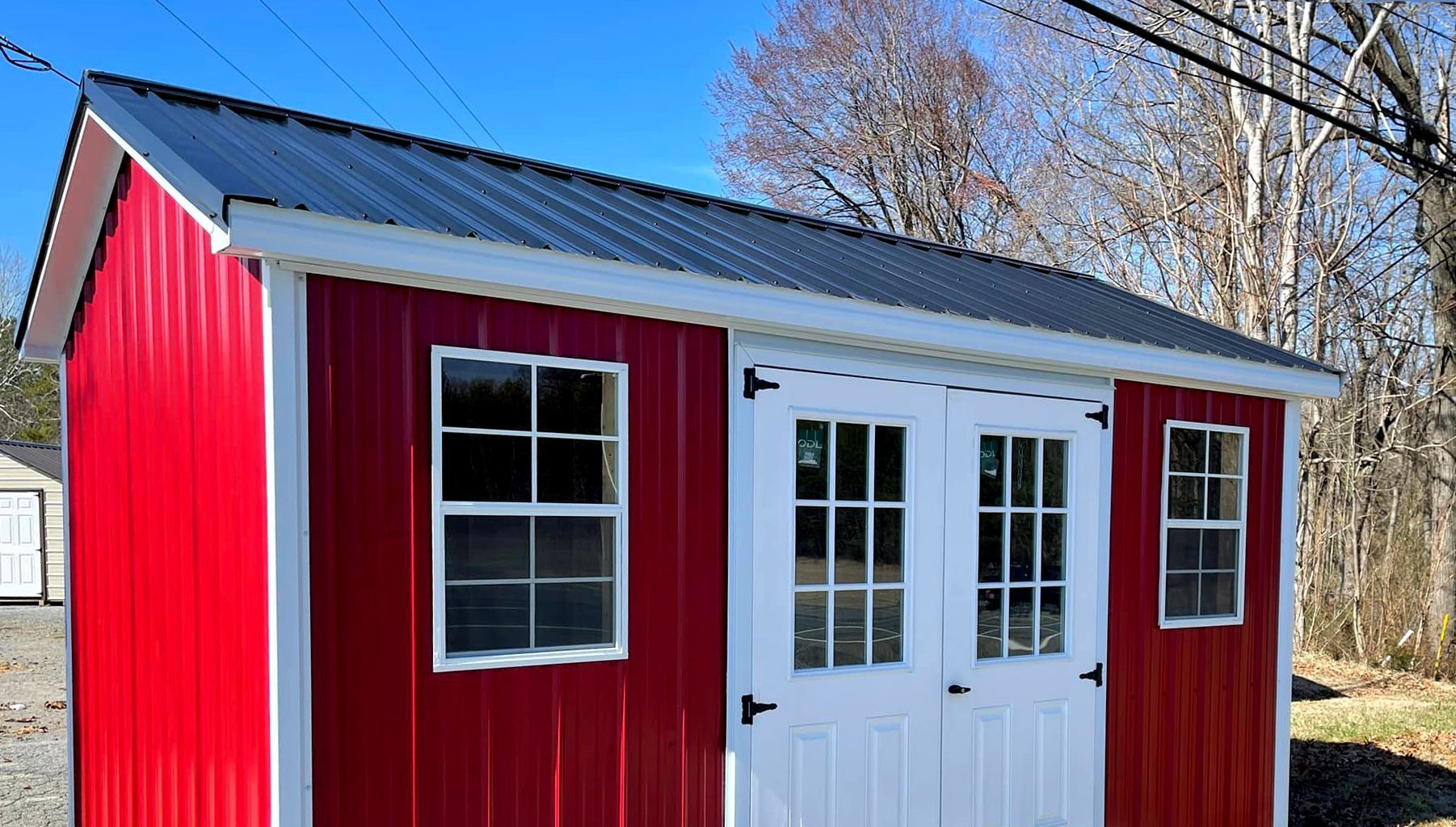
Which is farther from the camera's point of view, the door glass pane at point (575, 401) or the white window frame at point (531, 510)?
the door glass pane at point (575, 401)

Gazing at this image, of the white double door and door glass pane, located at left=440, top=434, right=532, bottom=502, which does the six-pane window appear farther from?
door glass pane, located at left=440, top=434, right=532, bottom=502

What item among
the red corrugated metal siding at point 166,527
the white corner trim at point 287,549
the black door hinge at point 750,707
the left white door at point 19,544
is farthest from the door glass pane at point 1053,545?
the left white door at point 19,544

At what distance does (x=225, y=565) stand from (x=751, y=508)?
6.24 feet

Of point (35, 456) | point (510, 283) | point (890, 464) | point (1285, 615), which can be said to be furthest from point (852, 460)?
point (35, 456)

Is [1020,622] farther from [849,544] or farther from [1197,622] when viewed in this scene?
[1197,622]

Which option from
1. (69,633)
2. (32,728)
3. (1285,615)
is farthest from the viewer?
(32,728)

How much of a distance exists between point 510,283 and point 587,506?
0.84 metres

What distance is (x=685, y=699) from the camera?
425cm

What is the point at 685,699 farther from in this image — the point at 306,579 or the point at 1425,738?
the point at 1425,738

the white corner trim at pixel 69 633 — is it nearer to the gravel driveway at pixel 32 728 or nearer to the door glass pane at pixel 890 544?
the gravel driveway at pixel 32 728

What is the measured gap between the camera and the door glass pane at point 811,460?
4574 mm

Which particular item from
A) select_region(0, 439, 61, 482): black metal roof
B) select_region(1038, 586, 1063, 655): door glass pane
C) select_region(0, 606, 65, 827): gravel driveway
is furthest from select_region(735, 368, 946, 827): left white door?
select_region(0, 439, 61, 482): black metal roof

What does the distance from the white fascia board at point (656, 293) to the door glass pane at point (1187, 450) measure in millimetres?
301

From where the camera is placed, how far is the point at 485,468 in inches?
147
